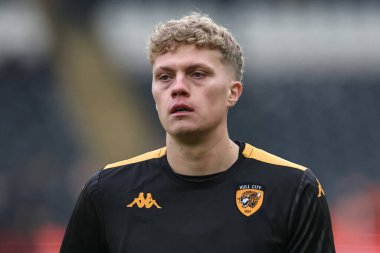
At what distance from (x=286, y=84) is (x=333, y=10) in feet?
3.79

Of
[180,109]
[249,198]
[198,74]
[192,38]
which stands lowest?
[249,198]

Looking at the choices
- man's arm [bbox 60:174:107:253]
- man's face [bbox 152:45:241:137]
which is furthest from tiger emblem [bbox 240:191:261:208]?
man's arm [bbox 60:174:107:253]

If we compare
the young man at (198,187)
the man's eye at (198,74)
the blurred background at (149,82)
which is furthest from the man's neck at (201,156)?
the blurred background at (149,82)

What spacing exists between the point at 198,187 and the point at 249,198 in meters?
0.18

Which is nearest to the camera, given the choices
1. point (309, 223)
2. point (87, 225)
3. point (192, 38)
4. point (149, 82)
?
point (309, 223)

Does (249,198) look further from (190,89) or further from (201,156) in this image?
(190,89)

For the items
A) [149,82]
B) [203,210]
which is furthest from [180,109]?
[149,82]

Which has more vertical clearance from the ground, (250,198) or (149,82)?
(149,82)

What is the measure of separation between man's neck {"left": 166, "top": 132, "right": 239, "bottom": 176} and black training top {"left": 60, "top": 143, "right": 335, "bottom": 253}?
2 cm

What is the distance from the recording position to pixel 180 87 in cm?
233

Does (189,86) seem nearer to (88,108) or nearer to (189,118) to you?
(189,118)

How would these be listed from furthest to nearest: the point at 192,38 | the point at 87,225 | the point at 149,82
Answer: the point at 149,82 < the point at 87,225 < the point at 192,38

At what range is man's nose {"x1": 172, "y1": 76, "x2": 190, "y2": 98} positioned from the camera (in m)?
2.33

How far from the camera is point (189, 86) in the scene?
235 cm
